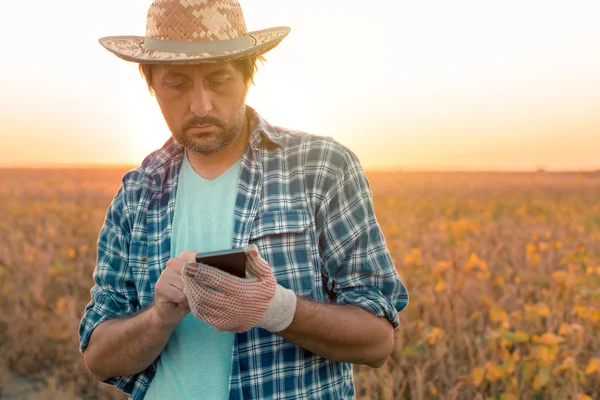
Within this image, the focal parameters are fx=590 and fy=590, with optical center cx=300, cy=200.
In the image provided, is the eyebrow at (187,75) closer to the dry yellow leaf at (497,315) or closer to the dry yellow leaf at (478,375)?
the dry yellow leaf at (478,375)

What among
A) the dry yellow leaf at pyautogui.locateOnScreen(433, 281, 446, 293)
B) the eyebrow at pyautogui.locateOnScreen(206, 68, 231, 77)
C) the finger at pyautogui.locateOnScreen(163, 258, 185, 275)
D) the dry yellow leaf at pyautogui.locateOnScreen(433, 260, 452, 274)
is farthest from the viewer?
the dry yellow leaf at pyautogui.locateOnScreen(433, 260, 452, 274)

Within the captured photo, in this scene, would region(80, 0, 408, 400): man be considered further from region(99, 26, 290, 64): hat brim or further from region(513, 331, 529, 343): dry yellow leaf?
region(513, 331, 529, 343): dry yellow leaf

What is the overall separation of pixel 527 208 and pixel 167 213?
394 inches

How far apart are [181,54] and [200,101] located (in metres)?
0.15

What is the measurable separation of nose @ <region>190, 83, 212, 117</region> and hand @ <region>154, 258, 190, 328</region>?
471 millimetres

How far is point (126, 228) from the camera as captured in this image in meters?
1.88

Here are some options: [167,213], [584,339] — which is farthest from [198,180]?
[584,339]

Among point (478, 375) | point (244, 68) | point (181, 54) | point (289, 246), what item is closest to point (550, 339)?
point (478, 375)

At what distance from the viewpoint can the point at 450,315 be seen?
166 inches

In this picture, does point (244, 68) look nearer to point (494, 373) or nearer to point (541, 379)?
point (494, 373)

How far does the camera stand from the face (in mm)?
1724

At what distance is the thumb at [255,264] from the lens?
53.8 inches

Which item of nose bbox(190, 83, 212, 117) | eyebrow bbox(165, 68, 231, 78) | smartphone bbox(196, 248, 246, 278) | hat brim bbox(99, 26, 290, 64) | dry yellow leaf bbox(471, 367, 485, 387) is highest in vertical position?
hat brim bbox(99, 26, 290, 64)

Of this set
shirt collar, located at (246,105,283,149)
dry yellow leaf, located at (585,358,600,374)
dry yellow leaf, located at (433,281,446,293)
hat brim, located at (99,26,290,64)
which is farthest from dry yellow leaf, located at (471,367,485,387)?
hat brim, located at (99,26,290,64)
